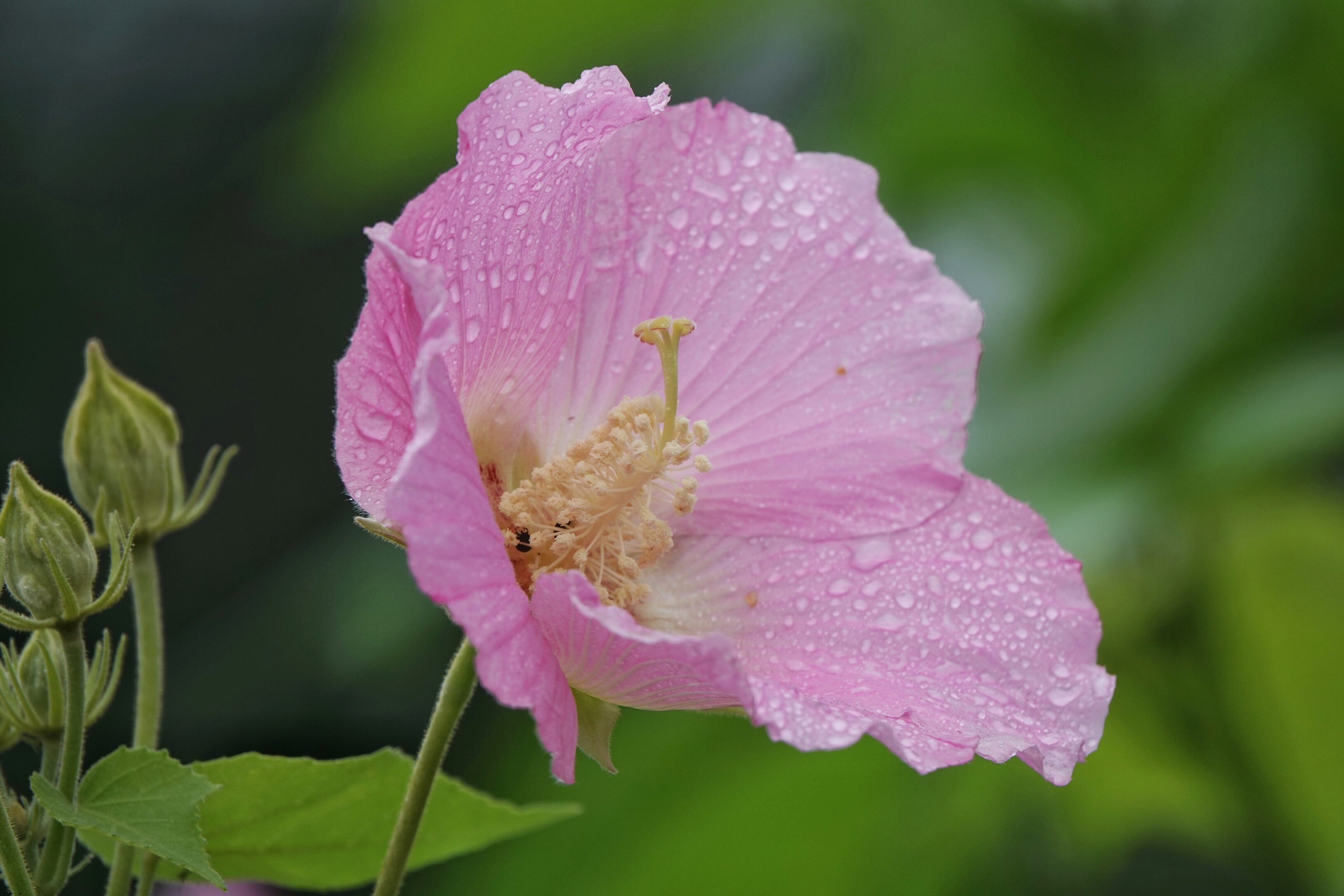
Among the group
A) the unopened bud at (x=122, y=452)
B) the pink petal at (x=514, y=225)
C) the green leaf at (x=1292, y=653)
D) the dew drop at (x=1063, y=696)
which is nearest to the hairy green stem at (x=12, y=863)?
the unopened bud at (x=122, y=452)

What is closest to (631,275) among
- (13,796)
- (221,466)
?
(221,466)

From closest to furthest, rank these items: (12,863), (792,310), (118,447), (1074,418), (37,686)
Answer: (12,863) → (37,686) → (118,447) → (792,310) → (1074,418)

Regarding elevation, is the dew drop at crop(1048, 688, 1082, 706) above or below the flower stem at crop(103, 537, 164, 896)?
below

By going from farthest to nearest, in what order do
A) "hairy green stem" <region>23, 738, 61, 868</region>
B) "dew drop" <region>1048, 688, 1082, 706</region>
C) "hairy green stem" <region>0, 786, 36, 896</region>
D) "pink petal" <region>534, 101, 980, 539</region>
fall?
"pink petal" <region>534, 101, 980, 539</region>, "dew drop" <region>1048, 688, 1082, 706</region>, "hairy green stem" <region>23, 738, 61, 868</region>, "hairy green stem" <region>0, 786, 36, 896</region>

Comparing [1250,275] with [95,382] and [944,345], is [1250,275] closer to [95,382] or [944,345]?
[944,345]

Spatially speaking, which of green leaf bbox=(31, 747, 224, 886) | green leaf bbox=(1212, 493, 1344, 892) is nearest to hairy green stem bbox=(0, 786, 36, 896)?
green leaf bbox=(31, 747, 224, 886)

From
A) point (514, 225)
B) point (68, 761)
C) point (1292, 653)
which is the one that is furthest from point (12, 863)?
point (1292, 653)

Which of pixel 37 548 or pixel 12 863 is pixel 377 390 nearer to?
pixel 37 548

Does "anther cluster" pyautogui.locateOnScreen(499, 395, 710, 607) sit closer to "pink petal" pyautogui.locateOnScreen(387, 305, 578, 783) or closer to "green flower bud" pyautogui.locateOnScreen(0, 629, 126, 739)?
"pink petal" pyautogui.locateOnScreen(387, 305, 578, 783)
